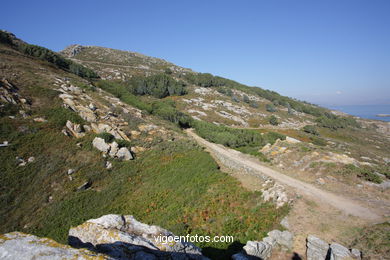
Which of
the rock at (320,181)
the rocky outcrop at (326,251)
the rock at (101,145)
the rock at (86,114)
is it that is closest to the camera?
the rocky outcrop at (326,251)

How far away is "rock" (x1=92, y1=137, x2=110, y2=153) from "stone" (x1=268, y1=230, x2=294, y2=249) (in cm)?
1944

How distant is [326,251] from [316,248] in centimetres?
41

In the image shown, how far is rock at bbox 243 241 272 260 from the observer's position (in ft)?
28.0

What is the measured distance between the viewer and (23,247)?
2943mm

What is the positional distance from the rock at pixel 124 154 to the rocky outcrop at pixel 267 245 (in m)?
17.0

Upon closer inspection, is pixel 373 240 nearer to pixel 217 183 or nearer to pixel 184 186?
pixel 217 183

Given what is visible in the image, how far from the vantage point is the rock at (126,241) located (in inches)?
183

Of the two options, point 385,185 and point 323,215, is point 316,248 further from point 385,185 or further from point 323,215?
point 385,185

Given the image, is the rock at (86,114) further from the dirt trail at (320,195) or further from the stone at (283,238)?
the stone at (283,238)

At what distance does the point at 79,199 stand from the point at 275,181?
738 inches

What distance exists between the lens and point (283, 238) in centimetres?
962

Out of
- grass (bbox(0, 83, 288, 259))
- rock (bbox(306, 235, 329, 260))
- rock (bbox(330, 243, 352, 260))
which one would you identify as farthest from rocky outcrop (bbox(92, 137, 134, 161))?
rock (bbox(330, 243, 352, 260))

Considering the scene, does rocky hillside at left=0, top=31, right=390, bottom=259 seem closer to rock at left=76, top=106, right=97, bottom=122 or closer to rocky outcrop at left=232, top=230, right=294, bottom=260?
rocky outcrop at left=232, top=230, right=294, bottom=260

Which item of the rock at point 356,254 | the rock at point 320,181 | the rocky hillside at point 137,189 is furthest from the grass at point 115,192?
the rock at point 320,181
